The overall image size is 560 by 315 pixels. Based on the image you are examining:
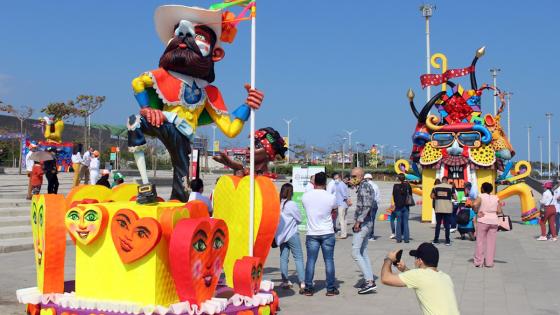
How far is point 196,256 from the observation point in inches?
227

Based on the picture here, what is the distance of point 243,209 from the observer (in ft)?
23.7

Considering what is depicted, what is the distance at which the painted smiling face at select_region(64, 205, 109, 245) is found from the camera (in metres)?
6.05

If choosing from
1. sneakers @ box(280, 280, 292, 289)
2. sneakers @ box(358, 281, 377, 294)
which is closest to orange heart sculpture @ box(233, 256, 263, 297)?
sneakers @ box(280, 280, 292, 289)

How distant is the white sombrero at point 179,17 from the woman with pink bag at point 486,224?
17.8 feet

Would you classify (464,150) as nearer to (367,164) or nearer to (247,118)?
(247,118)

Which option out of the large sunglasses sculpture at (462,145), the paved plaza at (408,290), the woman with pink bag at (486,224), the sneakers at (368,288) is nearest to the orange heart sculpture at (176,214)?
the paved plaza at (408,290)

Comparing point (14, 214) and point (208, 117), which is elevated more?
point (208, 117)

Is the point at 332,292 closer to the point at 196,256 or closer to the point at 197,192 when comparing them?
the point at 197,192

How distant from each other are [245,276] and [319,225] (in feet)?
5.48

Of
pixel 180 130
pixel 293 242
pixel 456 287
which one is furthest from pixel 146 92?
pixel 456 287

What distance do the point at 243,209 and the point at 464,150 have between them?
38.5ft

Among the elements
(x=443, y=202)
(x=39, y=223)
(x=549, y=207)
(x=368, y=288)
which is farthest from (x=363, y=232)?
(x=549, y=207)

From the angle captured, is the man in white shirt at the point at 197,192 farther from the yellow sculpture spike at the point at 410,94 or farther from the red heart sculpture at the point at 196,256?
the yellow sculpture spike at the point at 410,94

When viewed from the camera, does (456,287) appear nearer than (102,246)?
No
